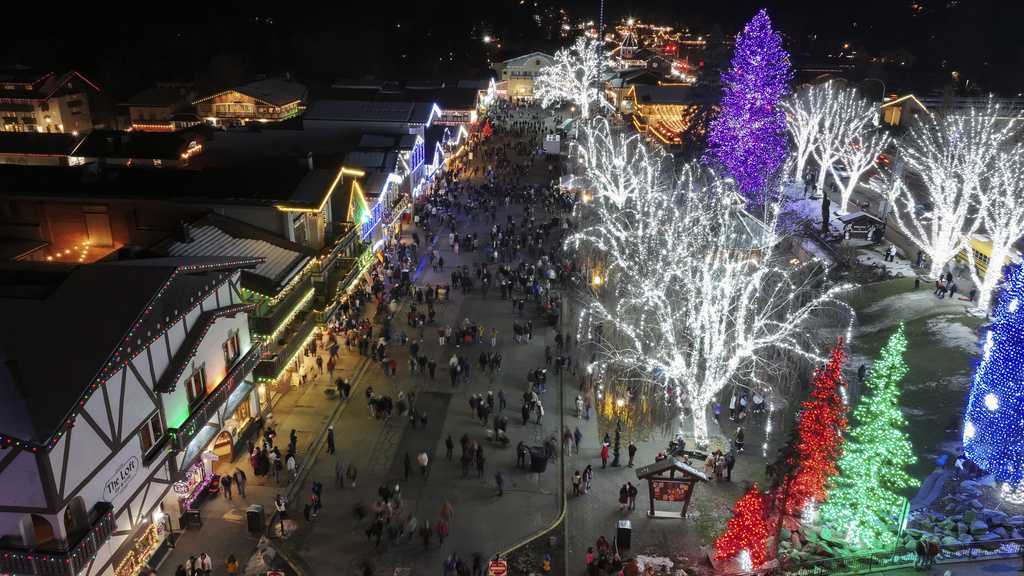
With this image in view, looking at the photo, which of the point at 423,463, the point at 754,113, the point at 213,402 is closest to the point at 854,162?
the point at 754,113

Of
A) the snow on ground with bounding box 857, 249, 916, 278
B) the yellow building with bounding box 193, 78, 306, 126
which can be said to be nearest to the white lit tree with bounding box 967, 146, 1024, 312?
the snow on ground with bounding box 857, 249, 916, 278

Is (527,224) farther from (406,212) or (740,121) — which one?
(740,121)

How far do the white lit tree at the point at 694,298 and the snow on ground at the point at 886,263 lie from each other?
305 centimetres

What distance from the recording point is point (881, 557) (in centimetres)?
1680

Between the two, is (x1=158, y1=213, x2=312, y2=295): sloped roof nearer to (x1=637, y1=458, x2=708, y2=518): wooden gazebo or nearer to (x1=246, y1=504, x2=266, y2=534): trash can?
(x1=246, y1=504, x2=266, y2=534): trash can

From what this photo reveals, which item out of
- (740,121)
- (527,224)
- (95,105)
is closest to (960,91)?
(740,121)

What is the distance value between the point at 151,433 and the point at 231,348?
4062mm

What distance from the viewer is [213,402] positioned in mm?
17906

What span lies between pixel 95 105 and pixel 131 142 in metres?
42.3

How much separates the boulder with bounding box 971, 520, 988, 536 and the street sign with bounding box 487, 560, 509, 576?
1142 centimetres

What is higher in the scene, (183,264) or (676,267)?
(183,264)

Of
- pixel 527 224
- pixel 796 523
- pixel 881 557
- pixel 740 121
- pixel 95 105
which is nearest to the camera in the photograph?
pixel 881 557

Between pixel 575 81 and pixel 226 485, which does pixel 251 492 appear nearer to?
pixel 226 485

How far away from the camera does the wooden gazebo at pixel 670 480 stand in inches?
735
